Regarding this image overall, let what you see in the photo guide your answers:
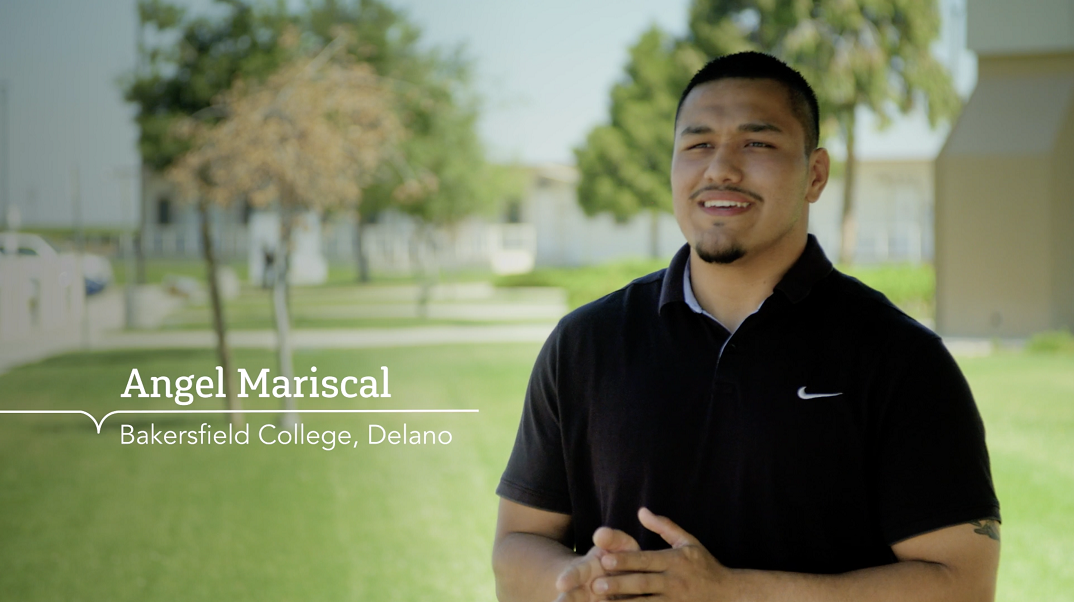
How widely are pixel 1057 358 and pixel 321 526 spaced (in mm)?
4432

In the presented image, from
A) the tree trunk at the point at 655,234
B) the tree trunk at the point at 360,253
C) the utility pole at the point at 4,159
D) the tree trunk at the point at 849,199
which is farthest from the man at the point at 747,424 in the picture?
the tree trunk at the point at 849,199

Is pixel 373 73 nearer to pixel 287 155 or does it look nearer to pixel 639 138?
pixel 287 155

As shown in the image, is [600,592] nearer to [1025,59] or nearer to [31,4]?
[1025,59]

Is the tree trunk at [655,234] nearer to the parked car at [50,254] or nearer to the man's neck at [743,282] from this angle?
the parked car at [50,254]

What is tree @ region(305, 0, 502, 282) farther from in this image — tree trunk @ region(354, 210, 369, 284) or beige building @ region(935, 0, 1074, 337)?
beige building @ region(935, 0, 1074, 337)

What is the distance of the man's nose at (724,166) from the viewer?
3.22 feet

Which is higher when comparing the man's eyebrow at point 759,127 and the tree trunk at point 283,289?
the man's eyebrow at point 759,127

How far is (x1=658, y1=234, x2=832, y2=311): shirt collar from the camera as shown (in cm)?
97

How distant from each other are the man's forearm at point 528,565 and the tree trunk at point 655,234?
6.80m

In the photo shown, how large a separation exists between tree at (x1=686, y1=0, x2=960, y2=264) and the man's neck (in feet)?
23.5

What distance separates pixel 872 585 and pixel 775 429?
0.52ft

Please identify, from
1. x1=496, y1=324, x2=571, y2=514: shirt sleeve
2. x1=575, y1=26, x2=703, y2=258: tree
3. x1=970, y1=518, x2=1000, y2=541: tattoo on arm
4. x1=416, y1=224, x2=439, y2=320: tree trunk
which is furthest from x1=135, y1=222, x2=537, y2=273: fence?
x1=970, y1=518, x2=1000, y2=541: tattoo on arm

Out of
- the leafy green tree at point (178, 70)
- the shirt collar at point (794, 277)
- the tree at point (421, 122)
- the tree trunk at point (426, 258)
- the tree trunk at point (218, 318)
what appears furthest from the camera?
the tree trunk at point (426, 258)

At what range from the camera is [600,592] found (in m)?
0.87
